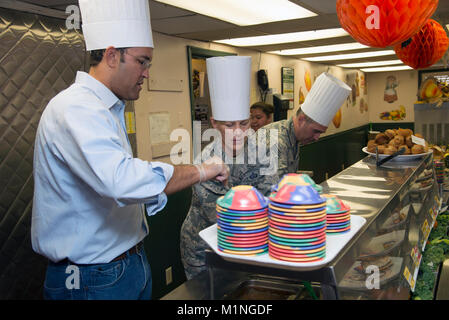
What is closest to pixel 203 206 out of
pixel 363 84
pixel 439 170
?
pixel 439 170

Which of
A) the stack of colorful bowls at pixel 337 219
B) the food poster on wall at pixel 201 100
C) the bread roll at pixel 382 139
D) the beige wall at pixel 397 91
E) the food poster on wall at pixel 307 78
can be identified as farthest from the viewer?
the beige wall at pixel 397 91

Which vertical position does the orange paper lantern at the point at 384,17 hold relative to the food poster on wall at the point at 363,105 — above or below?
above

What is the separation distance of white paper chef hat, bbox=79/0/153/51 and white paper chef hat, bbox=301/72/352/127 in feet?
4.33

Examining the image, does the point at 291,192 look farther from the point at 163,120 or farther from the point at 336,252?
the point at 163,120

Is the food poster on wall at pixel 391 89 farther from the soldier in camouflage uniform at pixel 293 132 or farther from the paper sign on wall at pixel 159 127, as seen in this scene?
the soldier in camouflage uniform at pixel 293 132

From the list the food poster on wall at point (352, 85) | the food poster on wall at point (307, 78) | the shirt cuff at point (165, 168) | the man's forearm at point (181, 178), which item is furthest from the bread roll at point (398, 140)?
the food poster on wall at point (352, 85)

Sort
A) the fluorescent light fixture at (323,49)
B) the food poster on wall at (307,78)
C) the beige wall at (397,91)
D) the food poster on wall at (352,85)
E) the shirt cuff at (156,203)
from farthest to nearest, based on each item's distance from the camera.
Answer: the beige wall at (397,91) < the food poster on wall at (352,85) < the food poster on wall at (307,78) < the fluorescent light fixture at (323,49) < the shirt cuff at (156,203)

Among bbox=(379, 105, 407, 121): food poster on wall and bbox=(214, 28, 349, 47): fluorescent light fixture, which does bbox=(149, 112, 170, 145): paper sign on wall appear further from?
bbox=(379, 105, 407, 121): food poster on wall

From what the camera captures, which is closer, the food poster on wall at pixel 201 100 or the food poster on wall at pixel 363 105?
the food poster on wall at pixel 201 100

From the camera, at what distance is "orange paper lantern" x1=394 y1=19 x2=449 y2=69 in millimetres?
2668

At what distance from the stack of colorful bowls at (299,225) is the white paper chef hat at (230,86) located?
1.18 m

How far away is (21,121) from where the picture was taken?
2301mm

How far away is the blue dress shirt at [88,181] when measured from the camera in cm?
126

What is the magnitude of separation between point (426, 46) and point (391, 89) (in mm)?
8909
